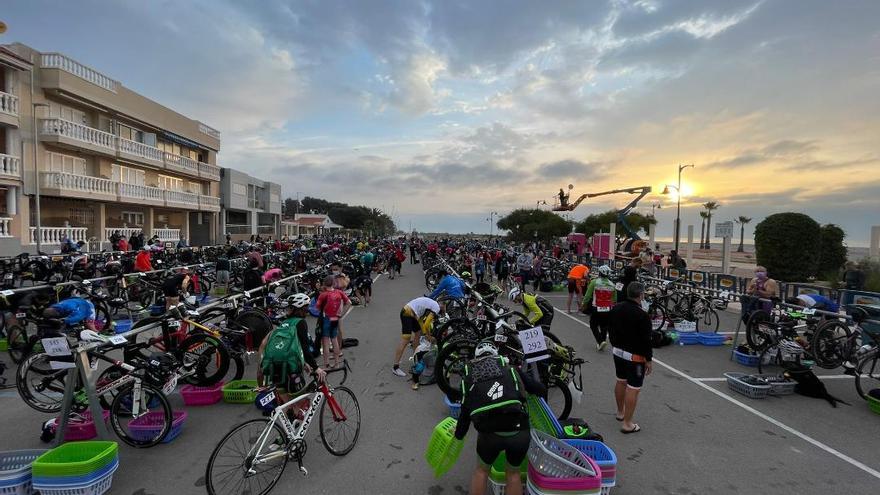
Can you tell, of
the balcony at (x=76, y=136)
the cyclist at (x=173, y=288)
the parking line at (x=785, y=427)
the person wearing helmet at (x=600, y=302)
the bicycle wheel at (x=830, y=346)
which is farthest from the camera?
the balcony at (x=76, y=136)

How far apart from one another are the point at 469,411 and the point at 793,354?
662 cm

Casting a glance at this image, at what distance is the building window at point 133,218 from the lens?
26188 millimetres

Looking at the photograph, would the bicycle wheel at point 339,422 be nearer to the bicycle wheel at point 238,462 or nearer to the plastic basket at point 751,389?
the bicycle wheel at point 238,462

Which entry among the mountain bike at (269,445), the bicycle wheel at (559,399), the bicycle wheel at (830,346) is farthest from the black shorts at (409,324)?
the bicycle wheel at (830,346)

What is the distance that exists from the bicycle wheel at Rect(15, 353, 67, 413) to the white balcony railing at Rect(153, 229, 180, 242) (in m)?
25.0

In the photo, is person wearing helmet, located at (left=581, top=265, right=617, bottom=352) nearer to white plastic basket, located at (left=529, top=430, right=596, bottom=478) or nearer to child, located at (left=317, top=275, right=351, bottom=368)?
child, located at (left=317, top=275, right=351, bottom=368)

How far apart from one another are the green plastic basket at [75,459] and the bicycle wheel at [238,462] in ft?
2.59

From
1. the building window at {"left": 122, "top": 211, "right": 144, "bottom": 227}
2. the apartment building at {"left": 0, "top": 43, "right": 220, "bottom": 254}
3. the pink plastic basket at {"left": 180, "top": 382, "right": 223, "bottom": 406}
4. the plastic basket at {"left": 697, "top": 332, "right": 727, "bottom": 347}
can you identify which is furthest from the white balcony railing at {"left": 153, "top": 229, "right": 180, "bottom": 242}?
the plastic basket at {"left": 697, "top": 332, "right": 727, "bottom": 347}

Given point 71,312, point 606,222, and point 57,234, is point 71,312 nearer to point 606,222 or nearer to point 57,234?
point 57,234

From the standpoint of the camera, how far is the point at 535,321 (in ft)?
21.7

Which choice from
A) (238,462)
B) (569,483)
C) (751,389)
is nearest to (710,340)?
(751,389)

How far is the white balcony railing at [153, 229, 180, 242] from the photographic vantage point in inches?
1083

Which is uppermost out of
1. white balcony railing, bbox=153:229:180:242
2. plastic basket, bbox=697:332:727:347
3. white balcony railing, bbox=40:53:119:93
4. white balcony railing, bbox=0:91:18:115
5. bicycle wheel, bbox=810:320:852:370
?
white balcony railing, bbox=40:53:119:93

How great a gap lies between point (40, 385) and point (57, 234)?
19199mm
